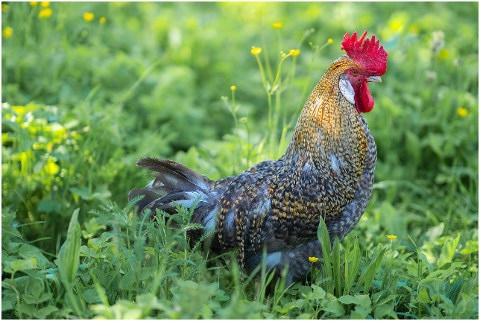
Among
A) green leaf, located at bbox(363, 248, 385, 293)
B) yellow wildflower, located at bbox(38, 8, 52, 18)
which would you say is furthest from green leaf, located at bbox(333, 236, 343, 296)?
yellow wildflower, located at bbox(38, 8, 52, 18)

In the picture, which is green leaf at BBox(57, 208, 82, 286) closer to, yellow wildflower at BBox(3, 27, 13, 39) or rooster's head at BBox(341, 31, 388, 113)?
rooster's head at BBox(341, 31, 388, 113)

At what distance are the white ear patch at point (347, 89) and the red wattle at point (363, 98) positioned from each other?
0.07m

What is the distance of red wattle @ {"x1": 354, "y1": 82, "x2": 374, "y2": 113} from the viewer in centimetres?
305

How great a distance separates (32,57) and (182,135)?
1711mm

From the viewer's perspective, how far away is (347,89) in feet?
9.80

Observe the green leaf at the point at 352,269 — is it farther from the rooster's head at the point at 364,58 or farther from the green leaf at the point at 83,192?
the green leaf at the point at 83,192

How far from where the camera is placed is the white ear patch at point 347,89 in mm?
2975

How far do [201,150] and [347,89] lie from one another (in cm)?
150

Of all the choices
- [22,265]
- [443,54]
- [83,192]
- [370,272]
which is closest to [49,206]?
[83,192]

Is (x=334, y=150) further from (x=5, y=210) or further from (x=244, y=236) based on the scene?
(x=5, y=210)

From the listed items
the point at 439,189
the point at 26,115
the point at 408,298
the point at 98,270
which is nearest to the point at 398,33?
the point at 439,189

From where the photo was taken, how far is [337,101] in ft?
9.71

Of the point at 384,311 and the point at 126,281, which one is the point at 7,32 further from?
the point at 384,311

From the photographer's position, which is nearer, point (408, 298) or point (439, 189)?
point (408, 298)
